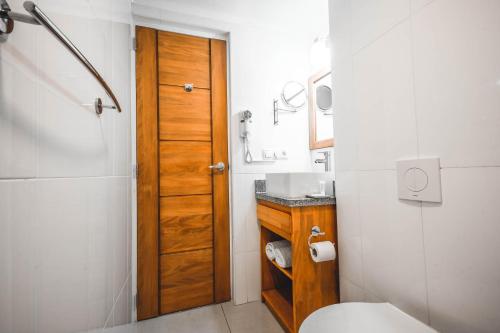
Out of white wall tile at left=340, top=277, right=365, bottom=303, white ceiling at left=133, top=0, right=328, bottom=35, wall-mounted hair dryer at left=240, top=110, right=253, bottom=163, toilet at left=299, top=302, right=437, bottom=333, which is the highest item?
white ceiling at left=133, top=0, right=328, bottom=35

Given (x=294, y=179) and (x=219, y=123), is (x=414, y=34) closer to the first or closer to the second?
(x=294, y=179)

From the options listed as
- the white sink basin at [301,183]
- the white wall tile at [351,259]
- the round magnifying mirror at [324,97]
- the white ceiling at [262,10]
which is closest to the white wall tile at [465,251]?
the white wall tile at [351,259]

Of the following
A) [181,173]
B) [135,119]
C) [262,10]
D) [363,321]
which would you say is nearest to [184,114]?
[135,119]

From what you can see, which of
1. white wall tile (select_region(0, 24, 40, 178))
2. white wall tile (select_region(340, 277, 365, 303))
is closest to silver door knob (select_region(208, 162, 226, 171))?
white wall tile (select_region(340, 277, 365, 303))

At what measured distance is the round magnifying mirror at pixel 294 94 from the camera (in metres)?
1.78

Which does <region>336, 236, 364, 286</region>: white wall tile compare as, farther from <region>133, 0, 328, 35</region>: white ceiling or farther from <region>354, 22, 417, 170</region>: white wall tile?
<region>133, 0, 328, 35</region>: white ceiling

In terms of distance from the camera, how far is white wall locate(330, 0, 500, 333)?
0.56 metres

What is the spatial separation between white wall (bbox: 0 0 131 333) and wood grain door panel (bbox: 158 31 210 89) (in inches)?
29.6

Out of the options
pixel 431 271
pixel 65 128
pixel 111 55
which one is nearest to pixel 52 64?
pixel 65 128

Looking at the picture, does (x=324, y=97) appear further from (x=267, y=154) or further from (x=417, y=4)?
(x=417, y=4)

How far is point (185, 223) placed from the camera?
62.4 inches

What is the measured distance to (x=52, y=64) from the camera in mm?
485

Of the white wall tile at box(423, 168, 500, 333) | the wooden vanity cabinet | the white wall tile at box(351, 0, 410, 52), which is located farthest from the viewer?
the wooden vanity cabinet

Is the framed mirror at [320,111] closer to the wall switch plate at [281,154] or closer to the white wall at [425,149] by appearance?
the wall switch plate at [281,154]
